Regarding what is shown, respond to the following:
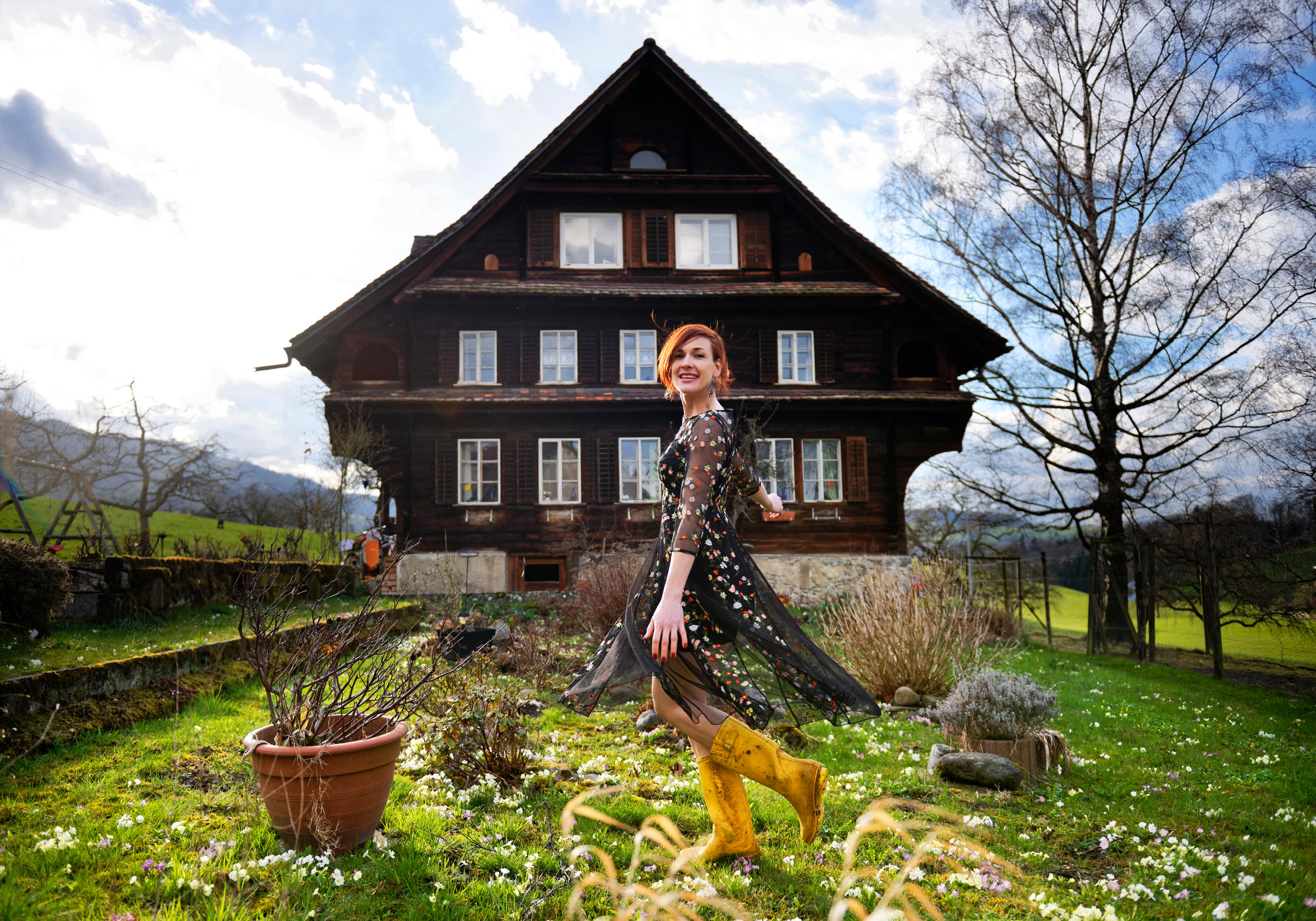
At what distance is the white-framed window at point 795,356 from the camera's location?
18.9m

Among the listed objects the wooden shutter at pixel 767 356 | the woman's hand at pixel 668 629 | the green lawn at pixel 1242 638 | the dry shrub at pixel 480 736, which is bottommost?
the green lawn at pixel 1242 638

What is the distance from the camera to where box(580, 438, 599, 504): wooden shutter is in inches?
711

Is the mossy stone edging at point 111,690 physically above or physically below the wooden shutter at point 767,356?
below

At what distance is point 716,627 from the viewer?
3.41 meters

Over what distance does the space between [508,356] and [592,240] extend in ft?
12.4

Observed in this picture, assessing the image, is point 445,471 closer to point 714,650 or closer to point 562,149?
point 562,149

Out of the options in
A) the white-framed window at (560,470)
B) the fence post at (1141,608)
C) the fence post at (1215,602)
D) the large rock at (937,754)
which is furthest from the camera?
the white-framed window at (560,470)

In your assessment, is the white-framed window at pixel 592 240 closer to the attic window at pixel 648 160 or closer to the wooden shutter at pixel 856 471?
the attic window at pixel 648 160

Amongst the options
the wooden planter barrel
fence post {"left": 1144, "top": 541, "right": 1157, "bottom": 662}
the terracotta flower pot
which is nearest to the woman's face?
the terracotta flower pot

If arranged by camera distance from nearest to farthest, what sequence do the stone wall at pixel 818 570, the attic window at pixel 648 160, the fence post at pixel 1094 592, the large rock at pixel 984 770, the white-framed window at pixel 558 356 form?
Answer: the large rock at pixel 984 770 < the fence post at pixel 1094 592 < the stone wall at pixel 818 570 < the white-framed window at pixel 558 356 < the attic window at pixel 648 160

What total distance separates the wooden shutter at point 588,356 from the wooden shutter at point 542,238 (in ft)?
6.48

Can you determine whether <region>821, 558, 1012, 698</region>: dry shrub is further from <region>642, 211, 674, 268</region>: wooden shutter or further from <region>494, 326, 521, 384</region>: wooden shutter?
<region>642, 211, 674, 268</region>: wooden shutter

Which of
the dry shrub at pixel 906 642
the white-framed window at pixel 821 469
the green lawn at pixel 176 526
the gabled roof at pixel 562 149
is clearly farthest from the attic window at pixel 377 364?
the dry shrub at pixel 906 642

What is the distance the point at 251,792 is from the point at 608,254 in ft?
54.9
